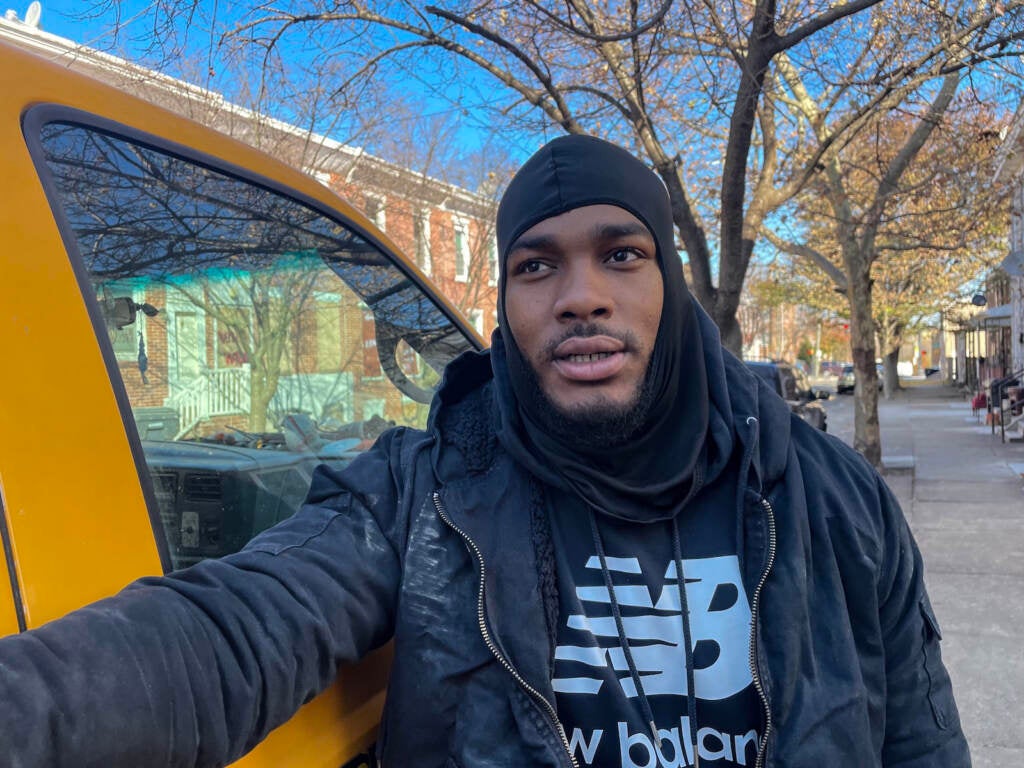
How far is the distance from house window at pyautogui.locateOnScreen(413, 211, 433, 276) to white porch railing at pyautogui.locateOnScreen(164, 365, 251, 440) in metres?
12.5

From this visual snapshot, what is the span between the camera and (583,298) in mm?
1438

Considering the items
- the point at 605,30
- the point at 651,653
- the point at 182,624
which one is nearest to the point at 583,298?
the point at 651,653

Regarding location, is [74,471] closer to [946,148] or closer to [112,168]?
[112,168]

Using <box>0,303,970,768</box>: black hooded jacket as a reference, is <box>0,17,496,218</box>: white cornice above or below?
above

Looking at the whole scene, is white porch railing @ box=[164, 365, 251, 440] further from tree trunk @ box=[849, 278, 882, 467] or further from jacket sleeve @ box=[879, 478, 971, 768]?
tree trunk @ box=[849, 278, 882, 467]

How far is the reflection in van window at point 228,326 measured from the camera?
134 cm

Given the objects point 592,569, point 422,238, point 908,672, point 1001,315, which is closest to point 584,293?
point 592,569

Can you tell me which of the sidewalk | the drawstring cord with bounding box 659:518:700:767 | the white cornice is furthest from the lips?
the white cornice

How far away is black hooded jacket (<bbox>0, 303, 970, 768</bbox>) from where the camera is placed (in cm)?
95

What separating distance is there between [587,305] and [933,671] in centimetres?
92

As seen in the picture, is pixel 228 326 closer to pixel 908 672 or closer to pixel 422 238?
pixel 908 672

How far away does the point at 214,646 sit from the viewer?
1034 millimetres

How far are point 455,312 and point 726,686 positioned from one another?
1515 mm

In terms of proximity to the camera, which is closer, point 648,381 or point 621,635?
point 621,635
